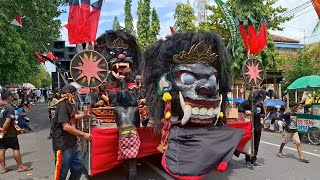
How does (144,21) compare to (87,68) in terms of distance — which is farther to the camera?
(144,21)

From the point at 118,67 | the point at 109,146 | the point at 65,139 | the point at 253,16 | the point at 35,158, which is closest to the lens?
the point at 65,139

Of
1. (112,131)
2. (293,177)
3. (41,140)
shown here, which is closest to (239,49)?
(41,140)

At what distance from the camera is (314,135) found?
1061 centimetres

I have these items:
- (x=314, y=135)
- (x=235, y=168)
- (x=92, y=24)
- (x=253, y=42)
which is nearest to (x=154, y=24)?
(x=314, y=135)

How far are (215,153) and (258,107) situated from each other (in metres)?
2.68

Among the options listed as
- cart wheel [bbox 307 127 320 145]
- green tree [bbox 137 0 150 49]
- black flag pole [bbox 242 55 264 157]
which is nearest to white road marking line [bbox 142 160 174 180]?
black flag pole [bbox 242 55 264 157]

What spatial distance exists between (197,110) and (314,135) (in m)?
6.52

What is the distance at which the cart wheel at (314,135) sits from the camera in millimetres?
10500

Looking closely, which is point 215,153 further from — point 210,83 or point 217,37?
point 217,37

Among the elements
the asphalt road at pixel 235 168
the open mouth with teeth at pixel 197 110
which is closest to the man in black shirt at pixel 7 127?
the asphalt road at pixel 235 168

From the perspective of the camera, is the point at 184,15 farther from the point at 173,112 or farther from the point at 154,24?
the point at 173,112

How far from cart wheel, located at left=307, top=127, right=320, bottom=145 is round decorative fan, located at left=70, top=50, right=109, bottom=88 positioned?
25.2 feet

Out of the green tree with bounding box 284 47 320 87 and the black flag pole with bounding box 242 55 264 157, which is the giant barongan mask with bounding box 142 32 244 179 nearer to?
the black flag pole with bounding box 242 55 264 157

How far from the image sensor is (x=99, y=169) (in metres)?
5.66
